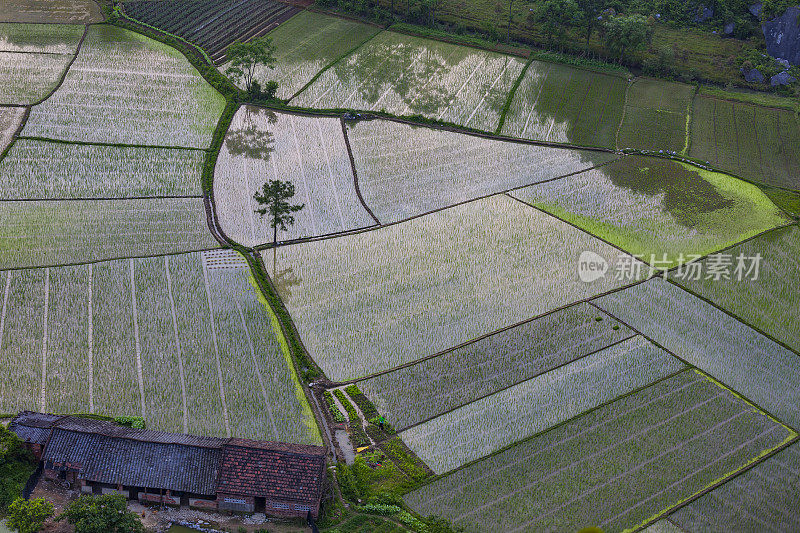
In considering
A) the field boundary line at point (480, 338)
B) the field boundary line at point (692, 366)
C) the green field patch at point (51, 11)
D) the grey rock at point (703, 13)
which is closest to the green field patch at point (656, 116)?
the grey rock at point (703, 13)

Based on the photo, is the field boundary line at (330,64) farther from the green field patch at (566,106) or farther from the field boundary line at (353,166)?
the green field patch at (566,106)

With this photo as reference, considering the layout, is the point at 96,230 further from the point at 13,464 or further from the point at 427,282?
the point at 427,282

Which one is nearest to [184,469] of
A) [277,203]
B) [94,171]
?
[277,203]

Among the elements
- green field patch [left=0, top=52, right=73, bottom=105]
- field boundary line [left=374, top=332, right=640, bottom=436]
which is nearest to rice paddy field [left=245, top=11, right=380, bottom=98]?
green field patch [left=0, top=52, right=73, bottom=105]

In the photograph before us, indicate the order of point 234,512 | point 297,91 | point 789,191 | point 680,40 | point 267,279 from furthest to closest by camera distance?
point 680,40
point 297,91
point 789,191
point 267,279
point 234,512

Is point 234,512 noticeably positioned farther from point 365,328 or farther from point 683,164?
point 683,164

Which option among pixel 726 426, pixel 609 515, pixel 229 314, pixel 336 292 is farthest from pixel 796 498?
pixel 229 314

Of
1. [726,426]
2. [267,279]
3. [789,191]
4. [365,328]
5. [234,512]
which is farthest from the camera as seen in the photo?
[789,191]
